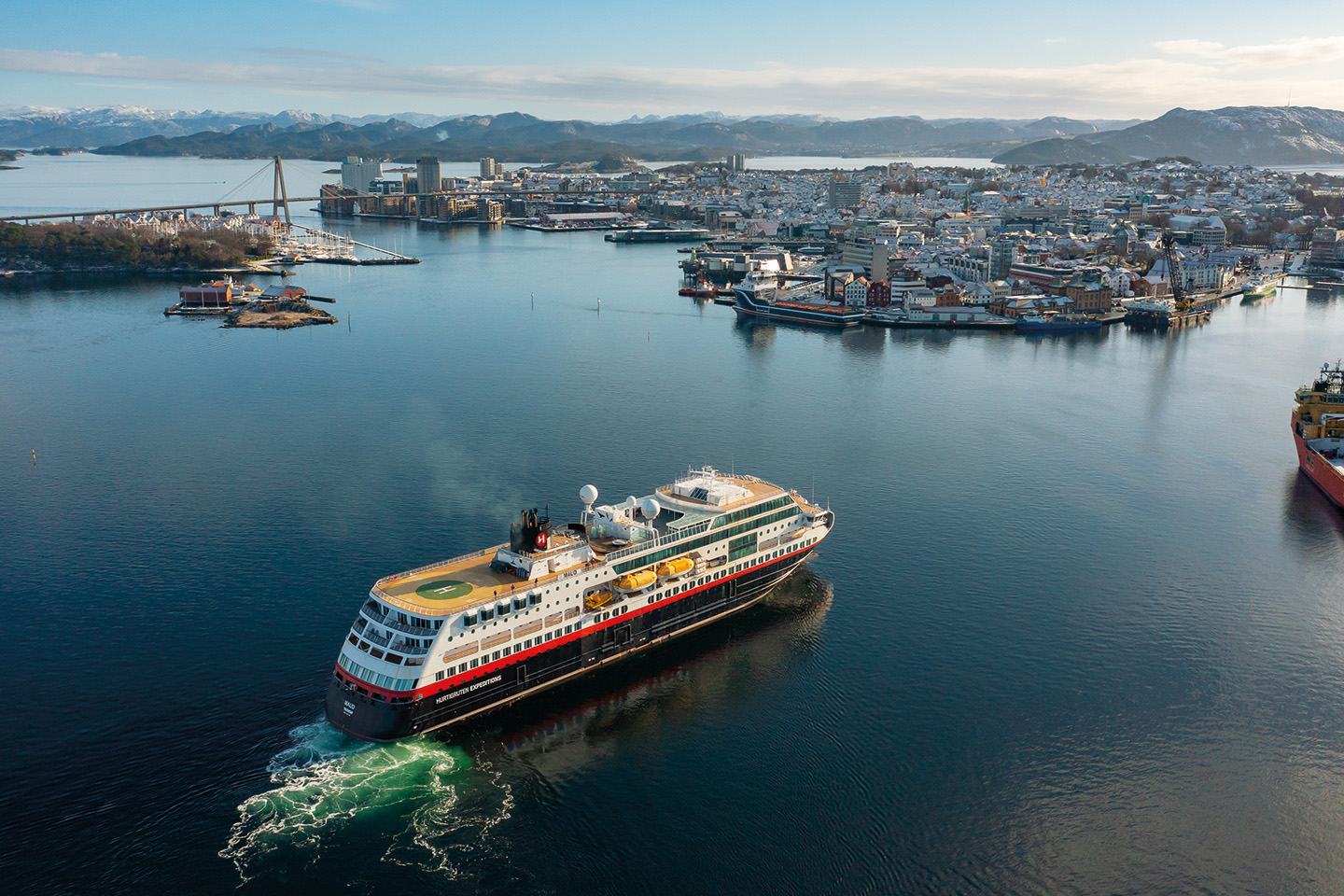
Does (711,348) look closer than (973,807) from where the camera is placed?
No

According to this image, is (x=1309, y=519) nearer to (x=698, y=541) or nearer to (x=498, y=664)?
(x=698, y=541)

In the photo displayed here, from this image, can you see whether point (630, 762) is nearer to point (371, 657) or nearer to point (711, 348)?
point (371, 657)

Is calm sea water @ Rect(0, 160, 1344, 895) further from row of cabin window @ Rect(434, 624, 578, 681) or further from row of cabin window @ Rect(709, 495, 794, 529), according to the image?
row of cabin window @ Rect(709, 495, 794, 529)

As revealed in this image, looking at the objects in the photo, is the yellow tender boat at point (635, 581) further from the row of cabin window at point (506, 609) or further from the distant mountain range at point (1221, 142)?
the distant mountain range at point (1221, 142)

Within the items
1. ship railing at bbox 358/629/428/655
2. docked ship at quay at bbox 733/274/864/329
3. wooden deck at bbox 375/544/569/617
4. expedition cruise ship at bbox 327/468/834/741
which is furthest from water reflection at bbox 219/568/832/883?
docked ship at quay at bbox 733/274/864/329

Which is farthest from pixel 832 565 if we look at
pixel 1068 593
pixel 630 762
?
pixel 630 762

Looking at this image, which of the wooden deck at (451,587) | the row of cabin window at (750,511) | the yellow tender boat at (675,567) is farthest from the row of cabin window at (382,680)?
the row of cabin window at (750,511)

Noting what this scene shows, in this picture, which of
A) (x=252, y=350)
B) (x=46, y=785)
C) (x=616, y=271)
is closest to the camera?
(x=46, y=785)
